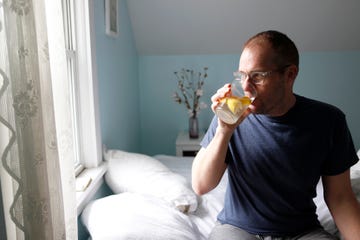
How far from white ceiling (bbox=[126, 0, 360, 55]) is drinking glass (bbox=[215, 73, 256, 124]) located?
1.62 metres

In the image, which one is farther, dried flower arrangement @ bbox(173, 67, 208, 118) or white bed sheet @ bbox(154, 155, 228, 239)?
dried flower arrangement @ bbox(173, 67, 208, 118)

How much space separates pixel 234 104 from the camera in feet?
2.74

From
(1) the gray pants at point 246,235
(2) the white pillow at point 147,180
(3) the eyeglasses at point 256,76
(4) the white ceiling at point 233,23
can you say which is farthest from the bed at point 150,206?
(4) the white ceiling at point 233,23

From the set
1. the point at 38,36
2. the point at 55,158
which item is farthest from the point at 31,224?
the point at 38,36

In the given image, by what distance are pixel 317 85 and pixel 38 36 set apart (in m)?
2.65

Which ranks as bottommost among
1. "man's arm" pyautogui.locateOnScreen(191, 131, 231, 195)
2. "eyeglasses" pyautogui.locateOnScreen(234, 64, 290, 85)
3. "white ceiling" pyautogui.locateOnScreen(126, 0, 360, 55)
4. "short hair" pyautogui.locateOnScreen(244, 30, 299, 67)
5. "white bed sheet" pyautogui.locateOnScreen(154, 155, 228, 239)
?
"white bed sheet" pyautogui.locateOnScreen(154, 155, 228, 239)

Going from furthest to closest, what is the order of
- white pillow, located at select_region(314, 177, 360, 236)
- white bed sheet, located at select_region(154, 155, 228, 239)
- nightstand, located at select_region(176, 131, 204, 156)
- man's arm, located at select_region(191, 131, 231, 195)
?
nightstand, located at select_region(176, 131, 204, 156) → white bed sheet, located at select_region(154, 155, 228, 239) → white pillow, located at select_region(314, 177, 360, 236) → man's arm, located at select_region(191, 131, 231, 195)

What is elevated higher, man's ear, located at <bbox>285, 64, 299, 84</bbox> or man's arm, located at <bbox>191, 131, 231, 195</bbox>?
man's ear, located at <bbox>285, 64, 299, 84</bbox>

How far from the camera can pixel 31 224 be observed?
66 centimetres

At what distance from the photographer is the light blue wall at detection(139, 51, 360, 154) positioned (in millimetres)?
Result: 2703

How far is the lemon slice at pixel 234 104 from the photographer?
834 mm

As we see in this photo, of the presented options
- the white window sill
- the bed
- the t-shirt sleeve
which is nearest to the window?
the white window sill

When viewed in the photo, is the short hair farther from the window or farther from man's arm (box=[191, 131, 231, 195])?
the window

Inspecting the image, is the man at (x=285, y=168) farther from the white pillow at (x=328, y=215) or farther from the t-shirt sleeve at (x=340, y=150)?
the white pillow at (x=328, y=215)
